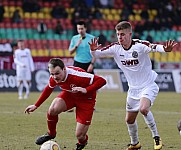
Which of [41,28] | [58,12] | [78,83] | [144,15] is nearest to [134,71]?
[78,83]

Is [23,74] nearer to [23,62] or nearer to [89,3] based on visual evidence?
[23,62]

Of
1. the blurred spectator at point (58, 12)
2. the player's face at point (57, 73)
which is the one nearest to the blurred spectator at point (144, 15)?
the blurred spectator at point (58, 12)

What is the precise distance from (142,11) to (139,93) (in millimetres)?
27838

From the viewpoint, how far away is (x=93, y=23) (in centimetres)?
3581

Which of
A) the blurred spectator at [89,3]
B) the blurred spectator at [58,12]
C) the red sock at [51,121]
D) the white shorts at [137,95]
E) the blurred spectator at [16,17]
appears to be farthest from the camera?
the blurred spectator at [89,3]

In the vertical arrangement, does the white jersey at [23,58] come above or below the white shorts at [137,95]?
below

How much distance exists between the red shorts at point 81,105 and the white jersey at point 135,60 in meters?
0.86

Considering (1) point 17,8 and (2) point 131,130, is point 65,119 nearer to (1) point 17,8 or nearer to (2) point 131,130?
(2) point 131,130

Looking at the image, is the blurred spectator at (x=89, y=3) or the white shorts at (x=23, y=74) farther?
the blurred spectator at (x=89, y=3)

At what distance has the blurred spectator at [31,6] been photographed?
1378 inches

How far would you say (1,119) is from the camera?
14820mm

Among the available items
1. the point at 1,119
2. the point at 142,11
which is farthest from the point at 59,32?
the point at 1,119

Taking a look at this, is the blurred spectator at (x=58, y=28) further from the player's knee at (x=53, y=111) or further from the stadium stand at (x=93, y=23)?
the player's knee at (x=53, y=111)

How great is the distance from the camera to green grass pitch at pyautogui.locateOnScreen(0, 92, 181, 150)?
35.1 ft
